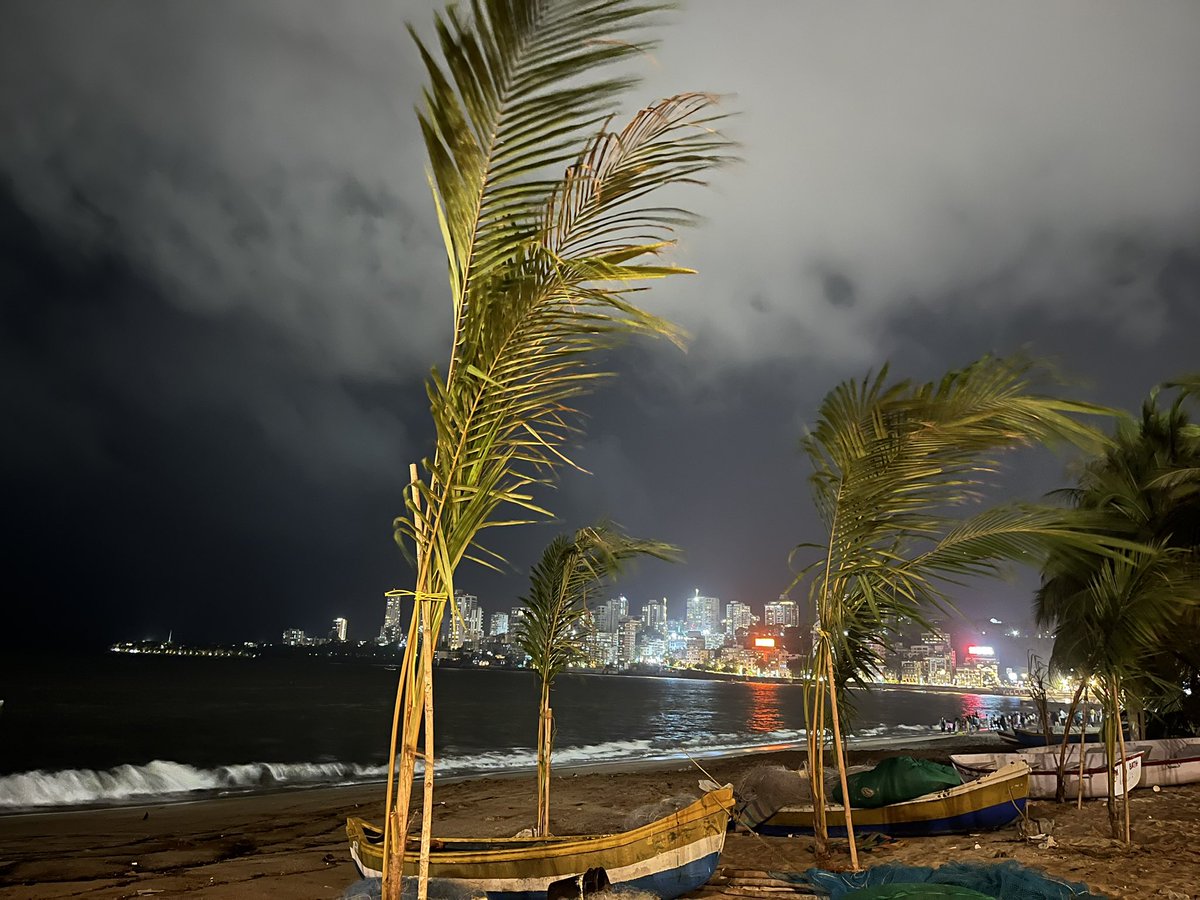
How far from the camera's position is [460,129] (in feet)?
7.00

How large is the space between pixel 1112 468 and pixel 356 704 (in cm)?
4470

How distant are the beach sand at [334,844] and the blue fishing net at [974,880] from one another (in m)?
0.83

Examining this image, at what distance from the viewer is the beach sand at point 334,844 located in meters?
6.32

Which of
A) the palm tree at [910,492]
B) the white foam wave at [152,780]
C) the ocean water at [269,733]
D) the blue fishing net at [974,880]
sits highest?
the palm tree at [910,492]

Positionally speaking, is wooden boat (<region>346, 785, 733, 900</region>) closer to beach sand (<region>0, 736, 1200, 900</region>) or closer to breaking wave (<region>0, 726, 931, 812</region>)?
beach sand (<region>0, 736, 1200, 900</region>)

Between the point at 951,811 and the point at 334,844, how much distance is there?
809 centimetres

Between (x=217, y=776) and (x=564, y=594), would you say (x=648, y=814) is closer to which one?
(x=564, y=594)

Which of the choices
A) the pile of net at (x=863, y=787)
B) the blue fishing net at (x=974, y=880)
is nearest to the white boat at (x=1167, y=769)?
the pile of net at (x=863, y=787)

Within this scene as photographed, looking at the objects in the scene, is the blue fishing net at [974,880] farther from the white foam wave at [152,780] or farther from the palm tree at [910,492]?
the white foam wave at [152,780]

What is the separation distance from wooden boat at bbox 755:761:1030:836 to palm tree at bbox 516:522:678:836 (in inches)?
117

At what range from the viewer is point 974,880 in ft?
16.1

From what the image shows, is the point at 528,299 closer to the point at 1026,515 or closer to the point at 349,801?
the point at 1026,515

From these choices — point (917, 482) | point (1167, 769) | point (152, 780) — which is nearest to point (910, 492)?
point (917, 482)

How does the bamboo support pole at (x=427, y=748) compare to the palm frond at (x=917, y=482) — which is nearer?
the bamboo support pole at (x=427, y=748)
